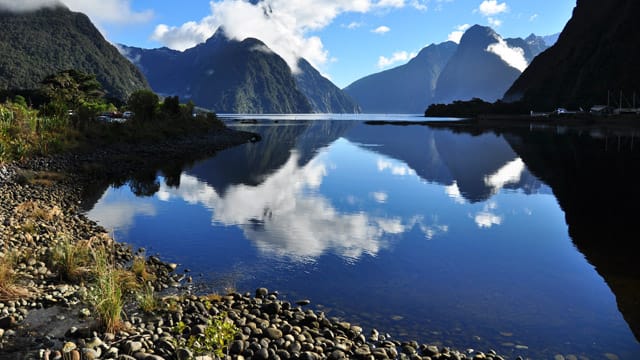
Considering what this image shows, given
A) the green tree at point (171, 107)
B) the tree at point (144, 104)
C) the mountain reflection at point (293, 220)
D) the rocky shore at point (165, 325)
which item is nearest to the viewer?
the rocky shore at point (165, 325)

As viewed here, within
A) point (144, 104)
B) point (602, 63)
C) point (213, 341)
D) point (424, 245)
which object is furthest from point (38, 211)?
point (602, 63)

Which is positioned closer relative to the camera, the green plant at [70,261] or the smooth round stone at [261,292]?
the green plant at [70,261]

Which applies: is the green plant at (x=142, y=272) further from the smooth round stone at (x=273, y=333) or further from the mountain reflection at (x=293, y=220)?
the smooth round stone at (x=273, y=333)

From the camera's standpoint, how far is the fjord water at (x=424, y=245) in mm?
12031

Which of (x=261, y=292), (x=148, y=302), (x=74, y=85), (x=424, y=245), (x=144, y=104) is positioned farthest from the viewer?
(x=74, y=85)

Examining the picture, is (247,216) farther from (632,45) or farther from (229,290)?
(632,45)

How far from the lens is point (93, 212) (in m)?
24.2

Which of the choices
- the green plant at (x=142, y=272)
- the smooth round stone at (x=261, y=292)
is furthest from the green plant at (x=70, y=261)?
the smooth round stone at (x=261, y=292)

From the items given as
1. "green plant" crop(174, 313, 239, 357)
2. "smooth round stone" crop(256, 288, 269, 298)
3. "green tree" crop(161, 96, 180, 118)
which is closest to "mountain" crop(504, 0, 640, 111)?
"green tree" crop(161, 96, 180, 118)

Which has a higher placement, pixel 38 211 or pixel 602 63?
pixel 602 63

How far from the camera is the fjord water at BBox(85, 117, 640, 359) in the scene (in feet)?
39.5

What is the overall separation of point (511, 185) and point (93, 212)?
94.8 feet

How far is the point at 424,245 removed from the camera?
1944cm

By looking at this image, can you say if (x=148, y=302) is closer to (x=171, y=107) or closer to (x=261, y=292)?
(x=261, y=292)
